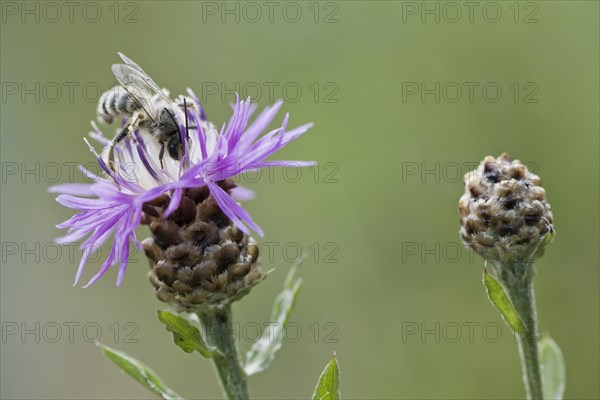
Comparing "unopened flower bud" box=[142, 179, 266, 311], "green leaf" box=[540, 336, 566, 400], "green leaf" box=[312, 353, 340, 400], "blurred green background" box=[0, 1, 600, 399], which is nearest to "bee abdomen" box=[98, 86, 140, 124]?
"unopened flower bud" box=[142, 179, 266, 311]

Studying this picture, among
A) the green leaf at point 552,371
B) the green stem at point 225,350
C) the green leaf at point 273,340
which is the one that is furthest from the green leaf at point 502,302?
the green stem at point 225,350

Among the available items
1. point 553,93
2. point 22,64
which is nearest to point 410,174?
point 553,93

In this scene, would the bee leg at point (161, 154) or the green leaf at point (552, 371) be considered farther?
the green leaf at point (552, 371)

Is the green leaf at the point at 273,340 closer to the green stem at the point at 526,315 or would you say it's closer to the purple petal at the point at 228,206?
the purple petal at the point at 228,206

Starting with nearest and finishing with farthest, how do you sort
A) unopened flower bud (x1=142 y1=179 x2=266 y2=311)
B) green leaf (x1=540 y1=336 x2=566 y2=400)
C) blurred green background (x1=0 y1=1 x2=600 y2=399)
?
unopened flower bud (x1=142 y1=179 x2=266 y2=311)
green leaf (x1=540 y1=336 x2=566 y2=400)
blurred green background (x1=0 y1=1 x2=600 y2=399)

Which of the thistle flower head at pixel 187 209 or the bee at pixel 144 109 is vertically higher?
the bee at pixel 144 109

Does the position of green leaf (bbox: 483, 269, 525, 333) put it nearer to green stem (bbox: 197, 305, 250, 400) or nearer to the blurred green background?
green stem (bbox: 197, 305, 250, 400)
